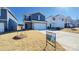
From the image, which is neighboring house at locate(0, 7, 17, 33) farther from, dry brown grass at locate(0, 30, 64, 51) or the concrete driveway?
the concrete driveway

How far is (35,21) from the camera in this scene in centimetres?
276

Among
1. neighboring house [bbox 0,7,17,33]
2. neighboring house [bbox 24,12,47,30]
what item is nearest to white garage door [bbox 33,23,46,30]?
neighboring house [bbox 24,12,47,30]

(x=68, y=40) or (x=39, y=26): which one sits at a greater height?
(x=39, y=26)

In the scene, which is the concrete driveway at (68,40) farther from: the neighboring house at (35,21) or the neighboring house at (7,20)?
the neighboring house at (7,20)

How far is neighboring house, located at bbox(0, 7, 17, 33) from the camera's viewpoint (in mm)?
2688

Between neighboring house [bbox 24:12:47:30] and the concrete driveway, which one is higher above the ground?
neighboring house [bbox 24:12:47:30]

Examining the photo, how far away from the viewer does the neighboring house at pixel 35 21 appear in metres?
2.71

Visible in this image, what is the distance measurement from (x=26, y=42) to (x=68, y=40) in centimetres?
54

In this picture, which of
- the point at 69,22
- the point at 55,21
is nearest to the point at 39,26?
the point at 55,21

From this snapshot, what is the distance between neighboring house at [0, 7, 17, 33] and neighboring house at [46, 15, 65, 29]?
1.44ft

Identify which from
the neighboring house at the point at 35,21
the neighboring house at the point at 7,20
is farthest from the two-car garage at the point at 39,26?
the neighboring house at the point at 7,20

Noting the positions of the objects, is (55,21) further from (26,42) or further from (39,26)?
(26,42)

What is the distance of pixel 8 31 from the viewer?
269 cm
